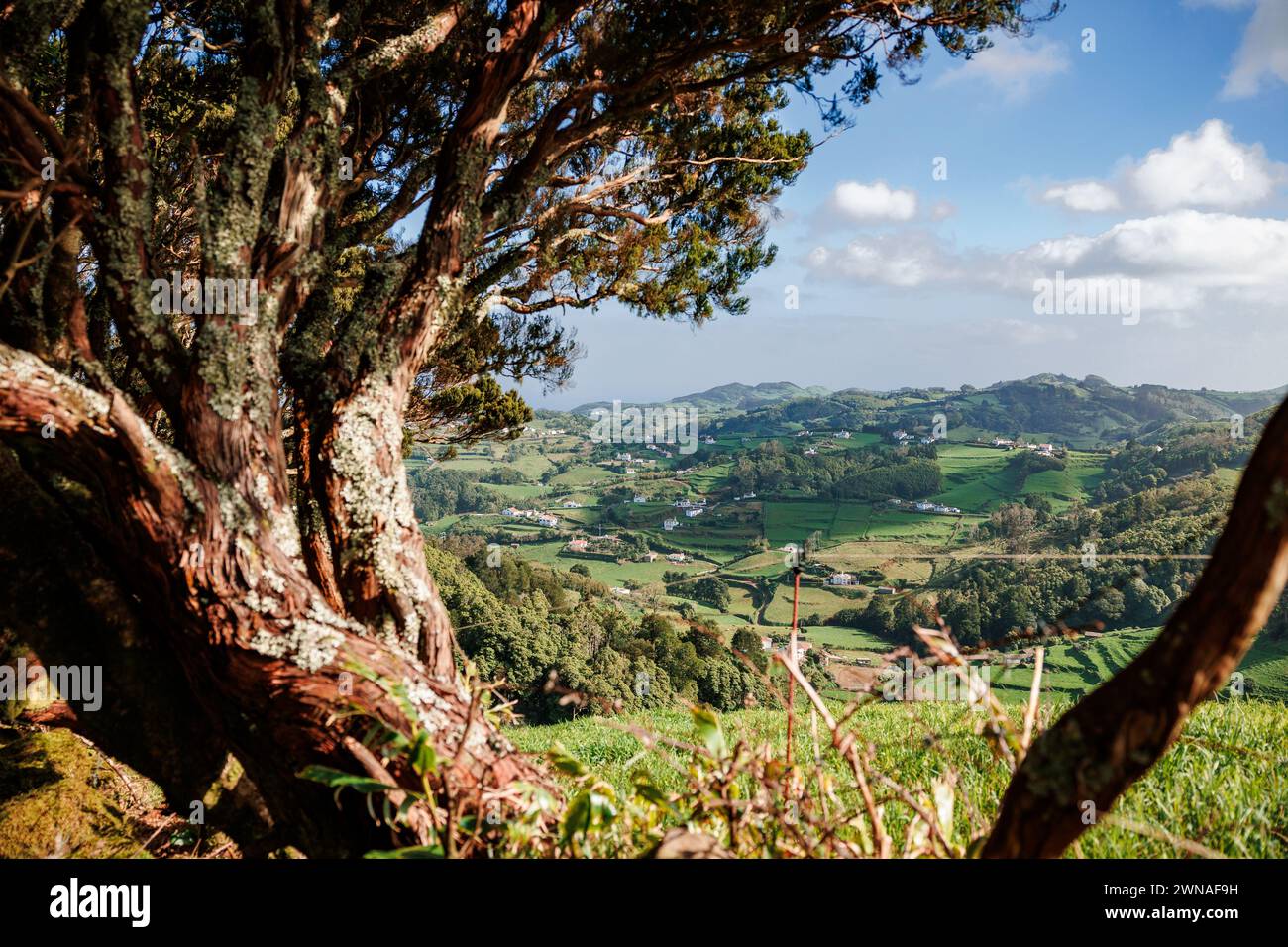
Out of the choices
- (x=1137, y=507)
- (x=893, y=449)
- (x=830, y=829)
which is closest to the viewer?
(x=830, y=829)

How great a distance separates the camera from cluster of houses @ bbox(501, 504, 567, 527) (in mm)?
65938

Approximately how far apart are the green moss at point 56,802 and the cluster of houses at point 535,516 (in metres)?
62.8

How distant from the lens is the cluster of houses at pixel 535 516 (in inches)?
2596

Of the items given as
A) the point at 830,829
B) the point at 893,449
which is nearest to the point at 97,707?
the point at 830,829

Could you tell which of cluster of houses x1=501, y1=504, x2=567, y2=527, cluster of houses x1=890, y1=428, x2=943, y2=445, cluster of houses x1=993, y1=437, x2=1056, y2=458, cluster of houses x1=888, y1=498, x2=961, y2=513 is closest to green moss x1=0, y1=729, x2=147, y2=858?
cluster of houses x1=501, y1=504, x2=567, y2=527

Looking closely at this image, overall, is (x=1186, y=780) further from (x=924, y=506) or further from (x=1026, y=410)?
(x=1026, y=410)

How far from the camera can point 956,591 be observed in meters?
34.2

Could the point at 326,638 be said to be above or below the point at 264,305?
below

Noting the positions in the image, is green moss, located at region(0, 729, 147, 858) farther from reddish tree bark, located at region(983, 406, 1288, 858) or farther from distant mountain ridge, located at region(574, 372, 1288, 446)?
distant mountain ridge, located at region(574, 372, 1288, 446)

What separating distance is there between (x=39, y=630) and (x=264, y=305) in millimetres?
1380

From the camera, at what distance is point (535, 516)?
67000mm

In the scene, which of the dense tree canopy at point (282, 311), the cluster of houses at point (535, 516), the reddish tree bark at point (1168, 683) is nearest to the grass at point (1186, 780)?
the reddish tree bark at point (1168, 683)

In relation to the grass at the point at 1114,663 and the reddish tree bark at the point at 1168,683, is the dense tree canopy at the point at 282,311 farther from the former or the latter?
the grass at the point at 1114,663
